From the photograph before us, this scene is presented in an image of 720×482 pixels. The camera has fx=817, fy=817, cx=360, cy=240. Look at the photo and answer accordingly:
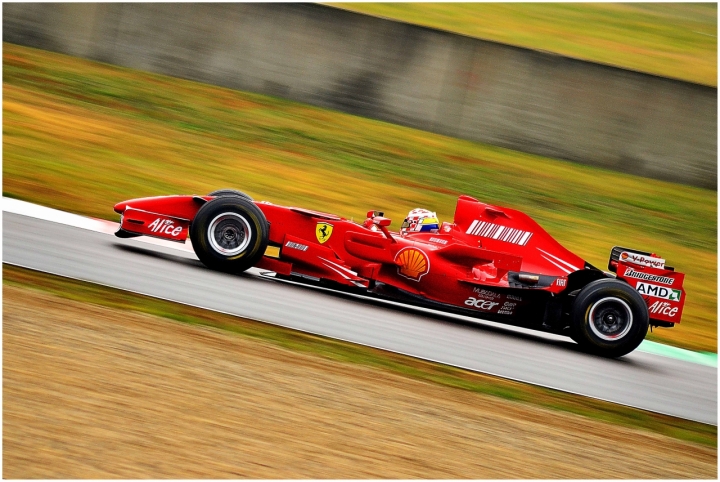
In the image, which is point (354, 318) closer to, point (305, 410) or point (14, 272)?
point (305, 410)

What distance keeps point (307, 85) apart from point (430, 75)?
2.24 metres

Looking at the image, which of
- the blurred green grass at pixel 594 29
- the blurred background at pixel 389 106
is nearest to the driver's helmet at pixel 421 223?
the blurred background at pixel 389 106

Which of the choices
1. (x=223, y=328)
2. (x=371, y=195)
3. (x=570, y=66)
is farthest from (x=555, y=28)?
(x=223, y=328)

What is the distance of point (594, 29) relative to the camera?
19.3 meters

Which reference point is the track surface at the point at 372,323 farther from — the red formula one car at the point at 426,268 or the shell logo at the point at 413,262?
the shell logo at the point at 413,262

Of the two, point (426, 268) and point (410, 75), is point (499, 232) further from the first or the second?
point (410, 75)

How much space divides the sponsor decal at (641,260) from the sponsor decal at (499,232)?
0.96 metres

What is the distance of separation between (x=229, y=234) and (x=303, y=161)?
6.01m

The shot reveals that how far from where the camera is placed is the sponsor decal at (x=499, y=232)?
27.2ft

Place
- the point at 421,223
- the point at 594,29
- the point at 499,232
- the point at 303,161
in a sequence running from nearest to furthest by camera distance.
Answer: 1. the point at 499,232
2. the point at 421,223
3. the point at 303,161
4. the point at 594,29

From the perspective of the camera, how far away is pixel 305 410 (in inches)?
211

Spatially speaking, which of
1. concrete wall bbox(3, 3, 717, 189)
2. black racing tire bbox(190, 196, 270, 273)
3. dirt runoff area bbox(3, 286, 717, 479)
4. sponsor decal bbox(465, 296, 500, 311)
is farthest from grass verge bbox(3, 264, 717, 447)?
concrete wall bbox(3, 3, 717, 189)

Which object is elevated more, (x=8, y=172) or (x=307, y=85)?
(x=307, y=85)

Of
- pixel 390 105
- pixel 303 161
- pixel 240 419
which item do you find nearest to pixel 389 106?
pixel 390 105
